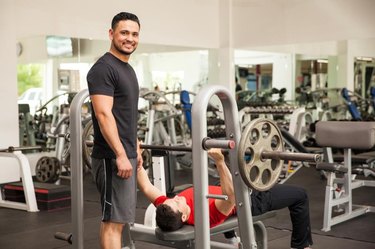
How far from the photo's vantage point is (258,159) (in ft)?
7.57

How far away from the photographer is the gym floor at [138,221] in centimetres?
351

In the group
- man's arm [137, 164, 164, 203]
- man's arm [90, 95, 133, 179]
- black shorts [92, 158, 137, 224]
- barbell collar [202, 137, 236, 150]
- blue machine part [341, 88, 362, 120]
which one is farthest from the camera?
blue machine part [341, 88, 362, 120]

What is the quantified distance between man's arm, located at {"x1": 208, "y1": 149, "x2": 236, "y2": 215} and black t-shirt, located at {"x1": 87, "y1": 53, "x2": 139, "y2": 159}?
0.39m

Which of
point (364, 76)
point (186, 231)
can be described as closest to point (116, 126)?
point (186, 231)

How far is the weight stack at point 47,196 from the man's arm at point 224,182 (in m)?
2.59

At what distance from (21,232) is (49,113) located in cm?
287

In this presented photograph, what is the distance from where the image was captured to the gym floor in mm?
3506

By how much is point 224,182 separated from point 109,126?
0.57 meters

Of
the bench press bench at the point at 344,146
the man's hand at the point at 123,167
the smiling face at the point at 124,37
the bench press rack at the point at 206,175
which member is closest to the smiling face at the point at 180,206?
the bench press rack at the point at 206,175

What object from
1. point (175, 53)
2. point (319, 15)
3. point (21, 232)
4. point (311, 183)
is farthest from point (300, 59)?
point (21, 232)

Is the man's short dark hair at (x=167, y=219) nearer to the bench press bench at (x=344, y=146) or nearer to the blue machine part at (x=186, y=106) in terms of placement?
the bench press bench at (x=344, y=146)

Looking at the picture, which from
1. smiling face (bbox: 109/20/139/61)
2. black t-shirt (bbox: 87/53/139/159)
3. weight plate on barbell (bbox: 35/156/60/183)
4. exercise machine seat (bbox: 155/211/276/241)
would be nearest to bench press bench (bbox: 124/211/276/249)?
exercise machine seat (bbox: 155/211/276/241)

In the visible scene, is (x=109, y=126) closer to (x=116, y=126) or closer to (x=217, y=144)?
(x=116, y=126)

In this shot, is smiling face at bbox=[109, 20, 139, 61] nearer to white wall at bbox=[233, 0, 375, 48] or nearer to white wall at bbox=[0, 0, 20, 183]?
white wall at bbox=[0, 0, 20, 183]
